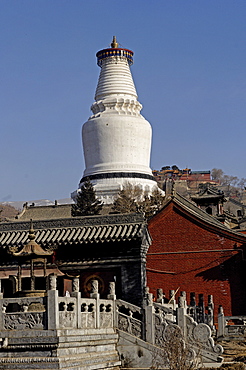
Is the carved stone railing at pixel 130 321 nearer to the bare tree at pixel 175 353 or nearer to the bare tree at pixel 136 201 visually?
the bare tree at pixel 175 353

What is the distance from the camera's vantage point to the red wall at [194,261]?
3659cm

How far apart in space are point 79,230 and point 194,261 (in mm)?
11315

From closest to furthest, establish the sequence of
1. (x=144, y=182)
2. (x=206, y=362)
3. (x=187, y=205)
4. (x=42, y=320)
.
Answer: (x=42, y=320) → (x=206, y=362) → (x=187, y=205) → (x=144, y=182)

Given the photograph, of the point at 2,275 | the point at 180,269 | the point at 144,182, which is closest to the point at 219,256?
the point at 180,269

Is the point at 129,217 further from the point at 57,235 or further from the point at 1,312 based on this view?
the point at 1,312

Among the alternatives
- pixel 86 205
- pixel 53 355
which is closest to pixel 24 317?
pixel 53 355

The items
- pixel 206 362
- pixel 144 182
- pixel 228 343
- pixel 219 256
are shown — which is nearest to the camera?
pixel 206 362

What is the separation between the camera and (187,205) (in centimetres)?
4044

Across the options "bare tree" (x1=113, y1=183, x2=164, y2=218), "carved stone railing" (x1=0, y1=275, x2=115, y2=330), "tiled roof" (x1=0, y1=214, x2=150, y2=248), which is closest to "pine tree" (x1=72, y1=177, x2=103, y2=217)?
"bare tree" (x1=113, y1=183, x2=164, y2=218)

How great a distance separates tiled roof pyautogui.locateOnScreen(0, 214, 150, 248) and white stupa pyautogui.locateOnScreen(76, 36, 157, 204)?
36.3 metres

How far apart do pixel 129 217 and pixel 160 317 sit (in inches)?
298

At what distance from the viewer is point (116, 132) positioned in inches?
2645

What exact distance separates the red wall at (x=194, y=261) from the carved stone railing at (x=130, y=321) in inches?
628

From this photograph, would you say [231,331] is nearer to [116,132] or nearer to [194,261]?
[194,261]
